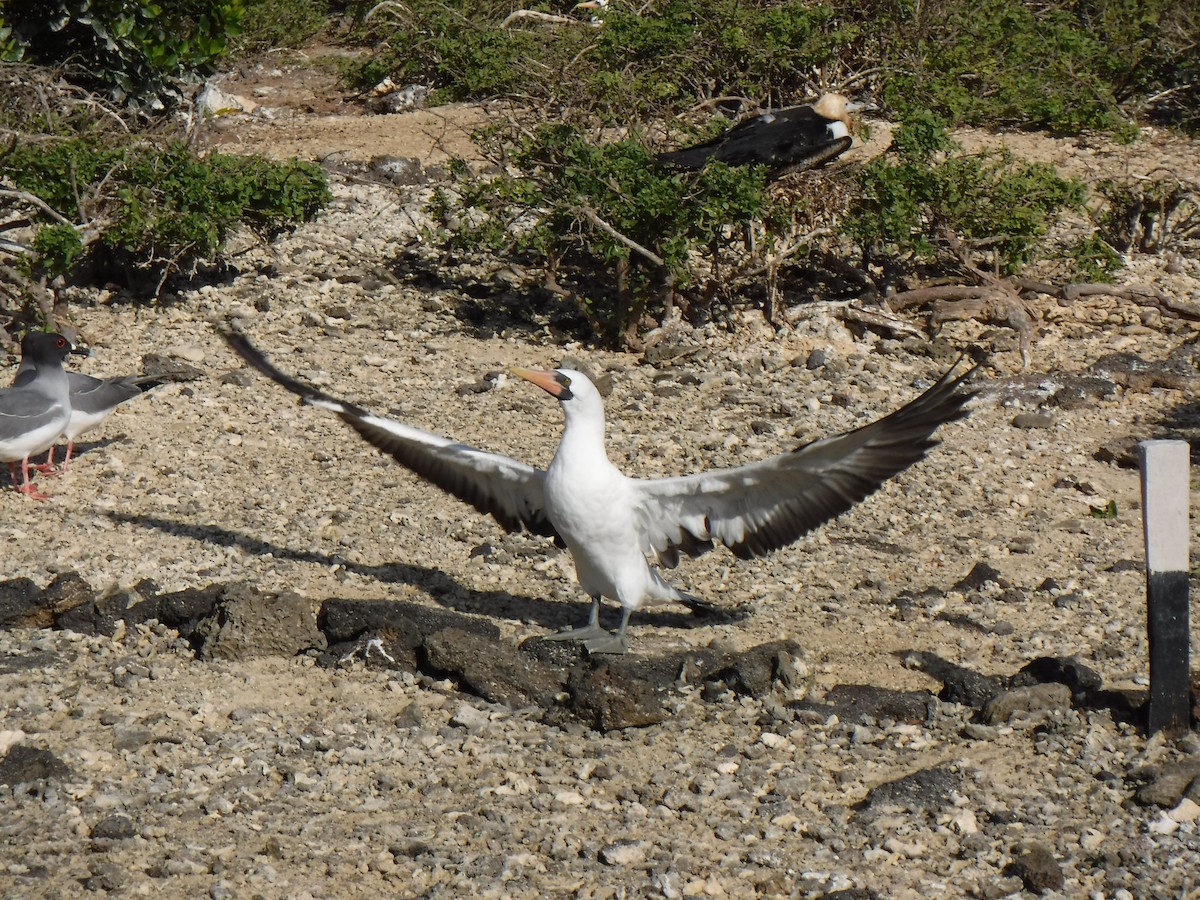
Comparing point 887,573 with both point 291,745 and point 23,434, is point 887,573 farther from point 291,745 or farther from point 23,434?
point 23,434

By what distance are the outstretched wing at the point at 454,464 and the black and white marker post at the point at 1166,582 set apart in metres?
2.28

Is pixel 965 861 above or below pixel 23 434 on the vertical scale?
below

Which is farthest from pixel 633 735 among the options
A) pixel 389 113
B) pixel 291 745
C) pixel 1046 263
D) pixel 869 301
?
pixel 389 113

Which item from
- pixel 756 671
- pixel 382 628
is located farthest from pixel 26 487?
pixel 756 671

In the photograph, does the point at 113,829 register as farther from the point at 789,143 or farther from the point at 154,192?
the point at 789,143

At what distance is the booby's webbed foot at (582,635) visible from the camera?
18.6 feet

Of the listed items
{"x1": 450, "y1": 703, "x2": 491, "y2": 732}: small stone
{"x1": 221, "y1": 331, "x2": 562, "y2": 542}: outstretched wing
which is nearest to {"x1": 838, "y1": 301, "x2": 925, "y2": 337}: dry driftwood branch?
{"x1": 221, "y1": 331, "x2": 562, "y2": 542}: outstretched wing

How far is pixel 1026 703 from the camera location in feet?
16.8

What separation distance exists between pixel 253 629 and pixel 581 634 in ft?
4.10

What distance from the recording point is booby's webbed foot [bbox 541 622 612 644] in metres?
5.67

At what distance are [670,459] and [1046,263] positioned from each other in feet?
13.3

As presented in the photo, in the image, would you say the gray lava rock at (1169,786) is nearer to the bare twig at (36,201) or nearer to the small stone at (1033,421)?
the small stone at (1033,421)

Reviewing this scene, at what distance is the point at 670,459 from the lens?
7730 millimetres

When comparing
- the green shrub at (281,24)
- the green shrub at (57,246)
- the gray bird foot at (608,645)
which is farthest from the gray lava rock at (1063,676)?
the green shrub at (281,24)
